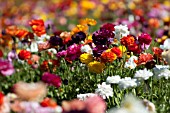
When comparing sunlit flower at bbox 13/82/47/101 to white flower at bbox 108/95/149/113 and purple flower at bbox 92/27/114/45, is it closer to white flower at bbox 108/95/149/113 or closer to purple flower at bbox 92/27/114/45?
white flower at bbox 108/95/149/113

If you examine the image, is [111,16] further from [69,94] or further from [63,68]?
[69,94]

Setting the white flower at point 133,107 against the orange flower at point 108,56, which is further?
the orange flower at point 108,56

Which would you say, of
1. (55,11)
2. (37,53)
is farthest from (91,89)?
(55,11)

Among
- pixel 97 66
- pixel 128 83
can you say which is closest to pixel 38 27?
pixel 97 66

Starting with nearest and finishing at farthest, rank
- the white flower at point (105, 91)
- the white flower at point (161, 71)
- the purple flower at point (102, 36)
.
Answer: the white flower at point (161, 71) < the white flower at point (105, 91) < the purple flower at point (102, 36)

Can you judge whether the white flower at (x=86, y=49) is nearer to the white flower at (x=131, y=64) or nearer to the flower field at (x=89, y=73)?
the flower field at (x=89, y=73)

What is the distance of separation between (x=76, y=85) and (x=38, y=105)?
6.43 feet

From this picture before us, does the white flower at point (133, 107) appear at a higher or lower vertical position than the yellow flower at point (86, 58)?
lower

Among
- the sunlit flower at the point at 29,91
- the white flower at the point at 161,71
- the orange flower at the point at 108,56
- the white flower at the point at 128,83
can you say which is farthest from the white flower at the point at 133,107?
the orange flower at the point at 108,56

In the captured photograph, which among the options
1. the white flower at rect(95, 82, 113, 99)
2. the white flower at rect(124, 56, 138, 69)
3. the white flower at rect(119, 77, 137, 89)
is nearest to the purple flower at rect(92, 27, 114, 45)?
the white flower at rect(124, 56, 138, 69)

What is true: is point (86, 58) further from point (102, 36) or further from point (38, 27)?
point (38, 27)

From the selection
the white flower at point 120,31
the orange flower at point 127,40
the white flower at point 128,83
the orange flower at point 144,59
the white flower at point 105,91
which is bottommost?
the white flower at point 105,91

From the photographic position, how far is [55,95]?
166 inches

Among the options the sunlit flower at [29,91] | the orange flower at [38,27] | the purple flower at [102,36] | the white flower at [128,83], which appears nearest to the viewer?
the sunlit flower at [29,91]
